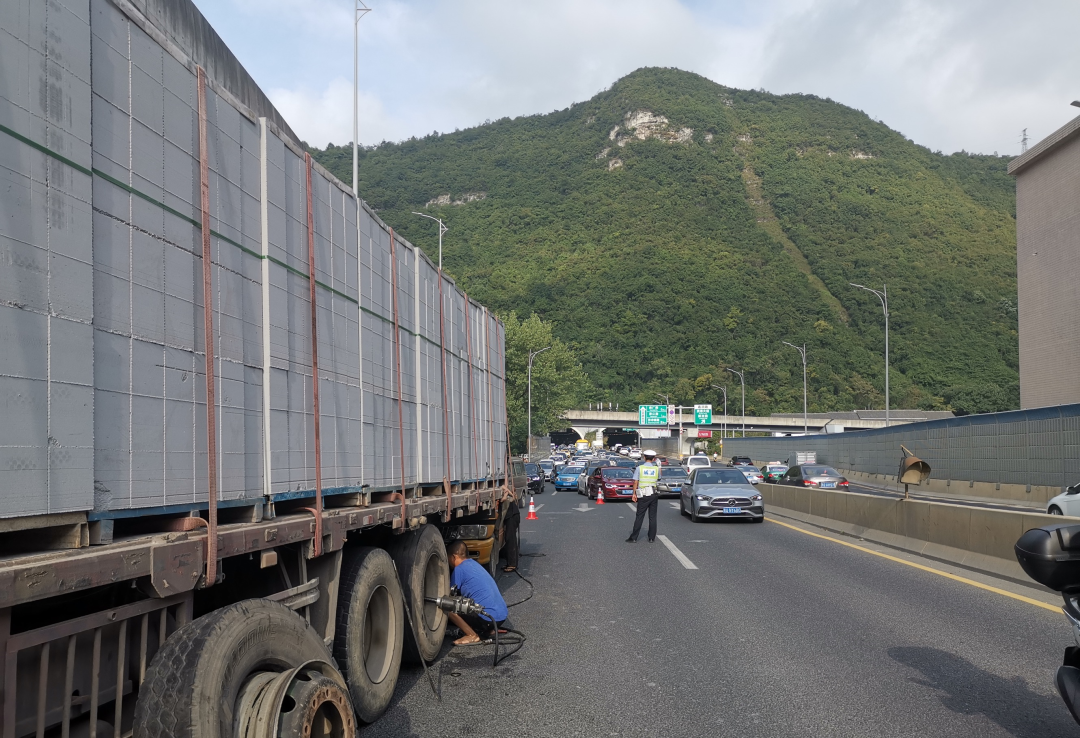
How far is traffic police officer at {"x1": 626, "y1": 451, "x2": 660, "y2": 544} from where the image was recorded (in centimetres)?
1795

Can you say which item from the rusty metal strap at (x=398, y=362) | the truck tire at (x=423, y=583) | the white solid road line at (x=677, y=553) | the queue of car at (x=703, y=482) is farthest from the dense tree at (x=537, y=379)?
the rusty metal strap at (x=398, y=362)

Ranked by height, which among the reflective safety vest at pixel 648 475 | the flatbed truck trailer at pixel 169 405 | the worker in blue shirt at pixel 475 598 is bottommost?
the worker in blue shirt at pixel 475 598

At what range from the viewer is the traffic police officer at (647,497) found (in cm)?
1795

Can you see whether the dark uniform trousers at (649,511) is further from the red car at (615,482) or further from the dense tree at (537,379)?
the dense tree at (537,379)

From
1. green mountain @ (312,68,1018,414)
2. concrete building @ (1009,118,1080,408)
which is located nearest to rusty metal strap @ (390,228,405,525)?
concrete building @ (1009,118,1080,408)

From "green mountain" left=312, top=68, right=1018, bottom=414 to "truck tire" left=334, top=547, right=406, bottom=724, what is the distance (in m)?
87.3

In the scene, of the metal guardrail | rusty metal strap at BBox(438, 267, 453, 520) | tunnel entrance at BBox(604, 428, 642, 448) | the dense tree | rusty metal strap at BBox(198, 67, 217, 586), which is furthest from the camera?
tunnel entrance at BBox(604, 428, 642, 448)

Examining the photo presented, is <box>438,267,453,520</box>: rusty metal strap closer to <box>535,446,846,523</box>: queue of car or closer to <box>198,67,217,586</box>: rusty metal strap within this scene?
<box>198,67,217,586</box>: rusty metal strap

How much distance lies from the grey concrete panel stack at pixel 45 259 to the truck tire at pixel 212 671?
74cm

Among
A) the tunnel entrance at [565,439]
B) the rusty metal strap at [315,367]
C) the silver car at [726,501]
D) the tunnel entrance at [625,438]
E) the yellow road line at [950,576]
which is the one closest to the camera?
the rusty metal strap at [315,367]

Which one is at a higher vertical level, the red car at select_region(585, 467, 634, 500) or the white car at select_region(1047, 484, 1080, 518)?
the white car at select_region(1047, 484, 1080, 518)

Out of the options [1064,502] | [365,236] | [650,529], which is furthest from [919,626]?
[1064,502]

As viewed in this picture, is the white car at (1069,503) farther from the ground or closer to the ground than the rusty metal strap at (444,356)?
closer to the ground

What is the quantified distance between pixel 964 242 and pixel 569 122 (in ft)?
273
